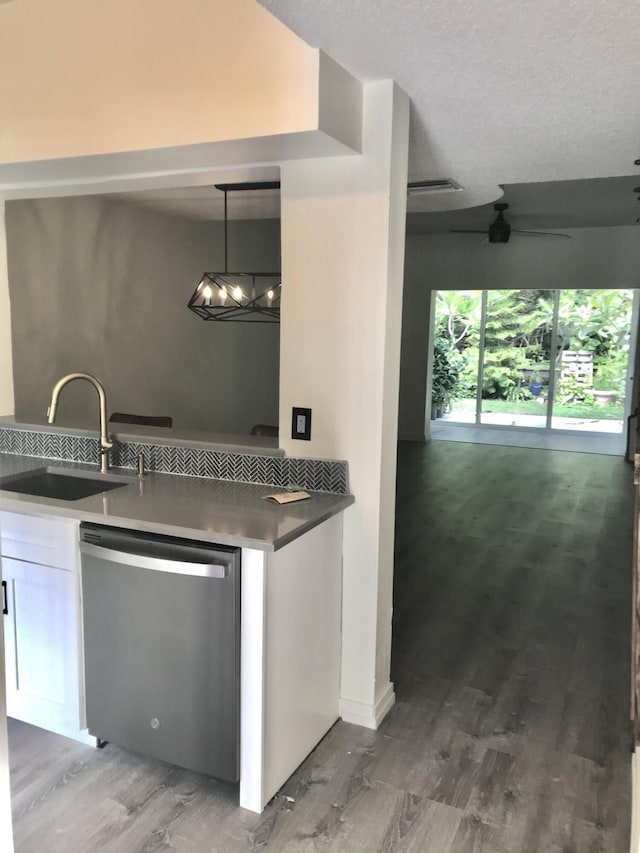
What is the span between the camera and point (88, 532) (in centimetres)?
230

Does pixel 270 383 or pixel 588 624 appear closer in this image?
pixel 588 624

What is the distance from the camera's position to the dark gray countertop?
2102mm

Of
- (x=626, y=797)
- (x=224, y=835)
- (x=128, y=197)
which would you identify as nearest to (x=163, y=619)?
(x=224, y=835)

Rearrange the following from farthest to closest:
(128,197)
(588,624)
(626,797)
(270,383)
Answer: (270,383) → (128,197) → (588,624) → (626,797)

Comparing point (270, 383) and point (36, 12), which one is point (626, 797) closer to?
point (36, 12)

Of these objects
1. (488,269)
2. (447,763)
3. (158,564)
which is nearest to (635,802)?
(447,763)

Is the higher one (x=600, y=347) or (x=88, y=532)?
(x=600, y=347)

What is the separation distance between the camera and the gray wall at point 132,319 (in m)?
4.11

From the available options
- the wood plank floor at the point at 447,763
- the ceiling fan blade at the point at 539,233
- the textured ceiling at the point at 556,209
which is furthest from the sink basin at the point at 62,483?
the ceiling fan blade at the point at 539,233

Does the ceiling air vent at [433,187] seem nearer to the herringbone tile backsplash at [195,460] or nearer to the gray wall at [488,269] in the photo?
the herringbone tile backsplash at [195,460]

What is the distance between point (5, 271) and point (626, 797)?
3.70 metres

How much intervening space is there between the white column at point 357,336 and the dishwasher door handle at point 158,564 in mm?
681

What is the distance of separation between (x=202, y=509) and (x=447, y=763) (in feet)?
4.11

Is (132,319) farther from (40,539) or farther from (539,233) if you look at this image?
(539,233)
